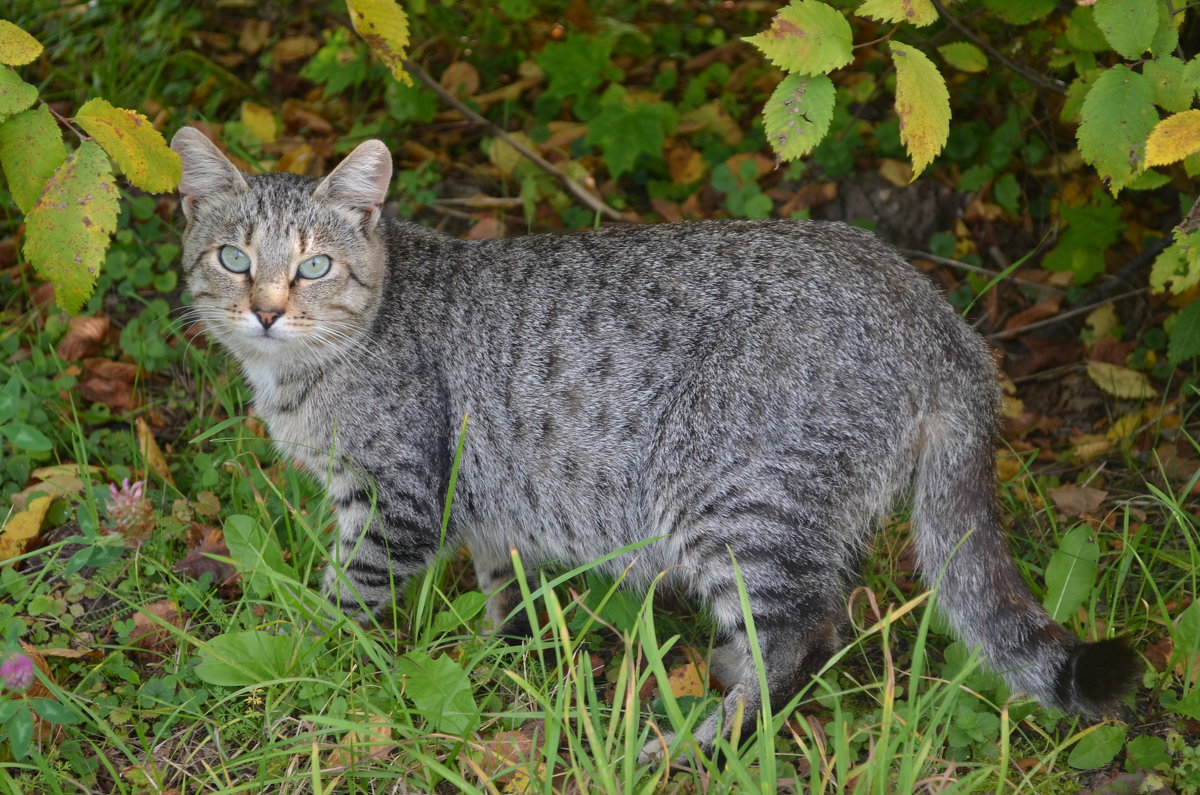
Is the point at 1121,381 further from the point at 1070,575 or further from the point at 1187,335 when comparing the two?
the point at 1070,575

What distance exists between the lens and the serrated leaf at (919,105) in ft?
10.1

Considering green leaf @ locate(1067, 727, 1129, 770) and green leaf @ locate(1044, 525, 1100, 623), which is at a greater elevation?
green leaf @ locate(1044, 525, 1100, 623)

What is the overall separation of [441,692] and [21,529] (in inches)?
78.8

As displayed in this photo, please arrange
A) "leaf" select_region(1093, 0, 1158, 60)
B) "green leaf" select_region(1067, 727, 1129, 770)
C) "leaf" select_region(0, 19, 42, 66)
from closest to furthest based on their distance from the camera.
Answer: "leaf" select_region(0, 19, 42, 66) < "leaf" select_region(1093, 0, 1158, 60) < "green leaf" select_region(1067, 727, 1129, 770)

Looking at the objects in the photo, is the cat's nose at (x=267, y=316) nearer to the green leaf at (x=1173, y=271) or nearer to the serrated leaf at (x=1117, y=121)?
the serrated leaf at (x=1117, y=121)

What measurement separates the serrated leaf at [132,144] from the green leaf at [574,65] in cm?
302

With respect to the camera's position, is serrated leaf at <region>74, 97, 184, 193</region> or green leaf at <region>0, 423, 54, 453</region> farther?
green leaf at <region>0, 423, 54, 453</region>

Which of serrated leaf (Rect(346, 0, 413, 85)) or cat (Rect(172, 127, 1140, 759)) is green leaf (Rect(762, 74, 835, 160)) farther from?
serrated leaf (Rect(346, 0, 413, 85))

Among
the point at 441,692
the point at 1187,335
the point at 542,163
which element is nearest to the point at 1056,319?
the point at 1187,335

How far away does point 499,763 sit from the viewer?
314 cm

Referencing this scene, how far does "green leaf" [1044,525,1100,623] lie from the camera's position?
3732mm

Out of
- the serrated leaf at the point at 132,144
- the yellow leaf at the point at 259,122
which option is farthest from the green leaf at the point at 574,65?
the serrated leaf at the point at 132,144

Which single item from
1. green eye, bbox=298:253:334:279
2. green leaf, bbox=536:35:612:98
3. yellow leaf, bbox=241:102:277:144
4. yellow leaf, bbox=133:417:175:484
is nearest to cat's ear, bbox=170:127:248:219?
green eye, bbox=298:253:334:279

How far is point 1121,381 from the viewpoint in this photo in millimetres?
5031
